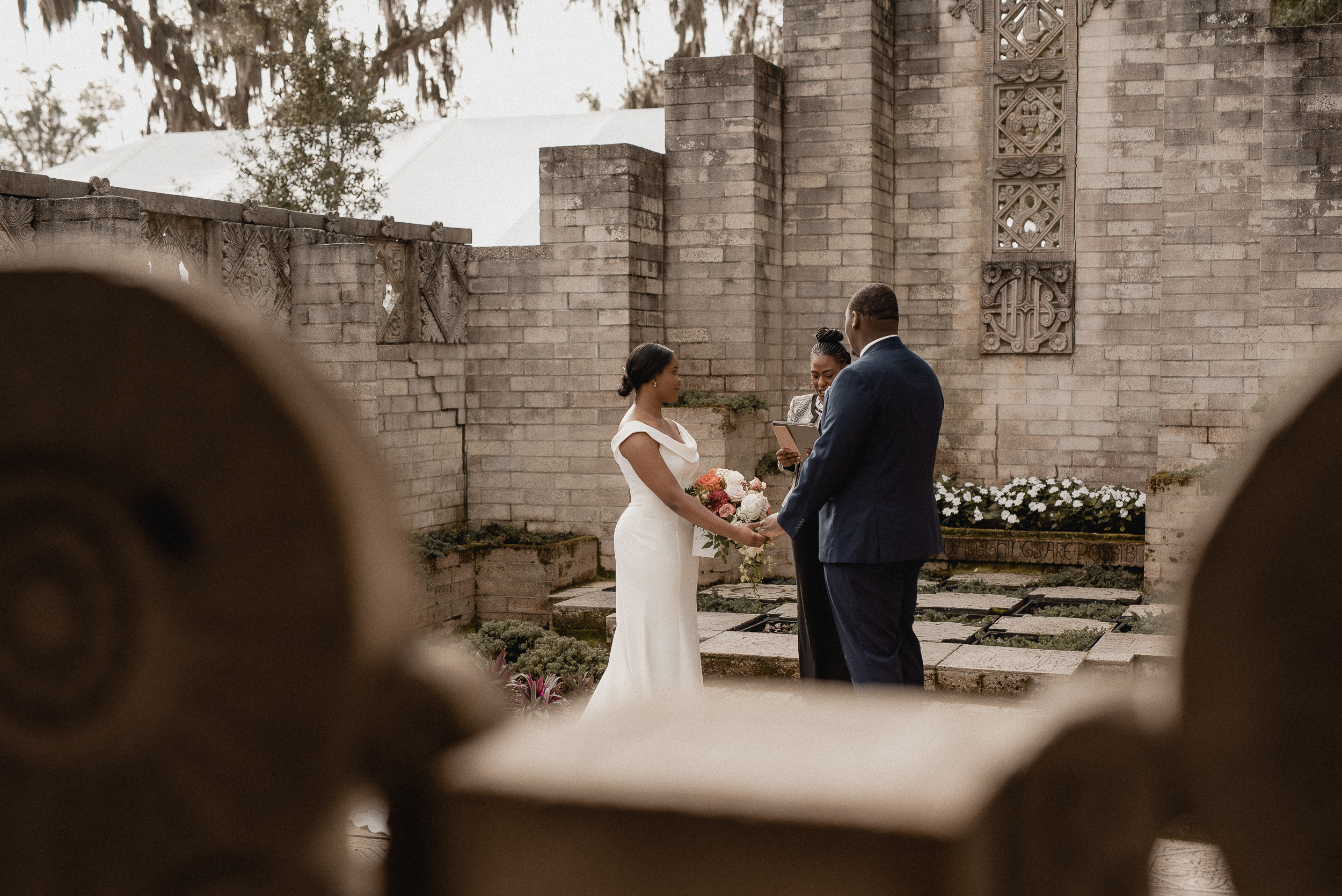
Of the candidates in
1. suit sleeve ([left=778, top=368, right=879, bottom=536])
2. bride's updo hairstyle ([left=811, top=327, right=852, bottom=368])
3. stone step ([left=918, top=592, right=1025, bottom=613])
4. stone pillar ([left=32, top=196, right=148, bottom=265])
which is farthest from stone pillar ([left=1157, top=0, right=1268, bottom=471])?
stone pillar ([left=32, top=196, right=148, bottom=265])

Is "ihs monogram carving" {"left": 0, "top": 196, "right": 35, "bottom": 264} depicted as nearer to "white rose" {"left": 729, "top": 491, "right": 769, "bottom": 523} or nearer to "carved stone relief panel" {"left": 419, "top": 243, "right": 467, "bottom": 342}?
"carved stone relief panel" {"left": 419, "top": 243, "right": 467, "bottom": 342}

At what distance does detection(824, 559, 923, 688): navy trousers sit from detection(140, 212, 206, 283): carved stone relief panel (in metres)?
5.38

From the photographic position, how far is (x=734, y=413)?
11.2 m

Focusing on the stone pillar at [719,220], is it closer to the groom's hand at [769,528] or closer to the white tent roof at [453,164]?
the white tent roof at [453,164]

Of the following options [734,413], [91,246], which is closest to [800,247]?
[734,413]

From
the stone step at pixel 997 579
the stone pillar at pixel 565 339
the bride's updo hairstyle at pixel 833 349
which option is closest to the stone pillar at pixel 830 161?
the stone pillar at pixel 565 339

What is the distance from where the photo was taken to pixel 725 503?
5.86 meters

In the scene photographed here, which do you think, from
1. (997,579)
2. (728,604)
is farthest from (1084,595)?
(728,604)

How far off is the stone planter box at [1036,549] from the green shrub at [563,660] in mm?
4733

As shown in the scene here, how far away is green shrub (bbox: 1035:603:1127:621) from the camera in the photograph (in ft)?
29.2

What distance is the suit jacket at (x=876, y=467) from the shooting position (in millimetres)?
4598

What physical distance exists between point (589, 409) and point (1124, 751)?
10671mm

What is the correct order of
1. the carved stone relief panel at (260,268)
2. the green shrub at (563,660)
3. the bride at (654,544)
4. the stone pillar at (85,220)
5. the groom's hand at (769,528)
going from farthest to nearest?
the carved stone relief panel at (260,268) → the stone pillar at (85,220) → the green shrub at (563,660) → the bride at (654,544) → the groom's hand at (769,528)

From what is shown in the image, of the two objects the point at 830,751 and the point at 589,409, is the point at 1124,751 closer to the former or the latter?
the point at 830,751
